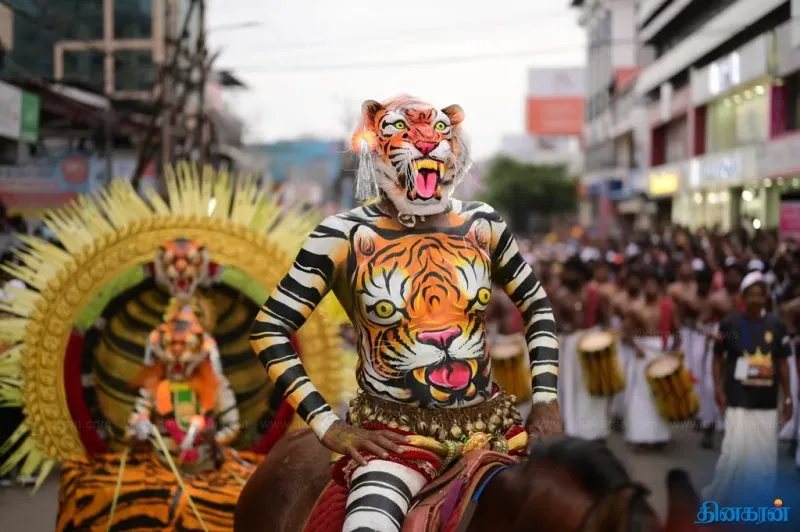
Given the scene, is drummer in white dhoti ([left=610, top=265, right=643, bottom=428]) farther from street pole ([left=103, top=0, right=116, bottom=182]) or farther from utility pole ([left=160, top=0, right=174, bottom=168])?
utility pole ([left=160, top=0, right=174, bottom=168])

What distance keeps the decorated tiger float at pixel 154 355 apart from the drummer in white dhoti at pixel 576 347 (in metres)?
5.57

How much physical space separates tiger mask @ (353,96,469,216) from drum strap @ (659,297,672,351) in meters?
9.55

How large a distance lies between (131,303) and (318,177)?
59553mm

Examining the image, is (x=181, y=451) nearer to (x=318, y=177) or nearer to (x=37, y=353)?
(x=37, y=353)

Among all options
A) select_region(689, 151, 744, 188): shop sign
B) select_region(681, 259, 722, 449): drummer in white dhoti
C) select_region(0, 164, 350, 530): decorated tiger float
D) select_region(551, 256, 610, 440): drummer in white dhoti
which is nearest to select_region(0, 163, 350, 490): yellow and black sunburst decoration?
select_region(0, 164, 350, 530): decorated tiger float

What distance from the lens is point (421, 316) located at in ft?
13.7

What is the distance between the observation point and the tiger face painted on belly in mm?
4141

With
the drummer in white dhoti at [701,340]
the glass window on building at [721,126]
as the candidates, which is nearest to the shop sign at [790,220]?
the drummer in white dhoti at [701,340]

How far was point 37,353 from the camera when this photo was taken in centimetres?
776

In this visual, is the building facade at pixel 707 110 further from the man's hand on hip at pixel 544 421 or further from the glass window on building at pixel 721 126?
the man's hand on hip at pixel 544 421

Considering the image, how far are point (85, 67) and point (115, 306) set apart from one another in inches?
1113

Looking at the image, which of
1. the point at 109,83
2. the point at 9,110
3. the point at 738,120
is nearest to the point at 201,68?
the point at 9,110

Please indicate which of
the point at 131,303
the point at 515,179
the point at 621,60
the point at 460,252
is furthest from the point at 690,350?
the point at 515,179

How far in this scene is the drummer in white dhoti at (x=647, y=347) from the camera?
13.2 m
